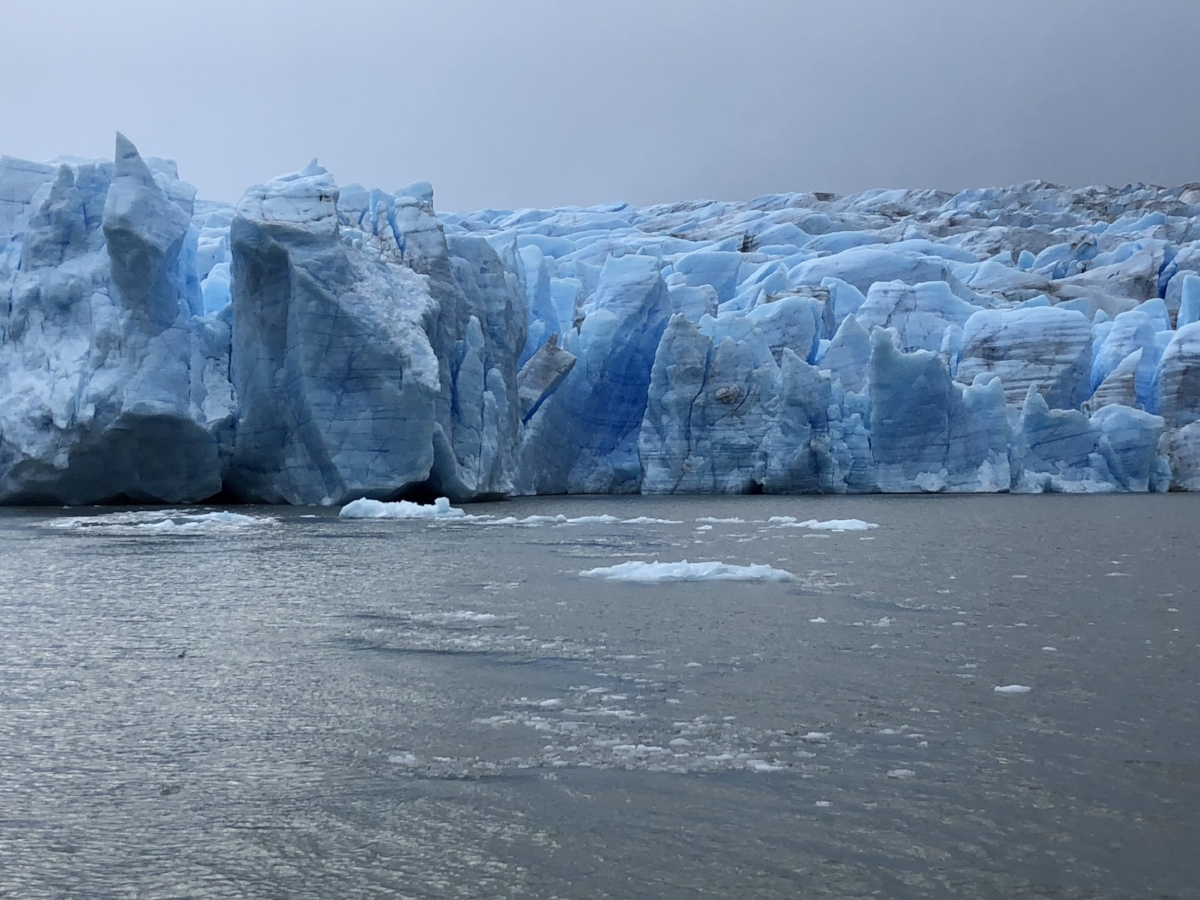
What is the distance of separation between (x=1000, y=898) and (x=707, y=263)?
95.8ft

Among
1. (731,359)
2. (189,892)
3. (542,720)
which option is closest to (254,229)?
(731,359)

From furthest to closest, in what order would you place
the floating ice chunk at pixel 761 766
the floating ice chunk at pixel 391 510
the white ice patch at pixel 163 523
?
the floating ice chunk at pixel 391 510
the white ice patch at pixel 163 523
the floating ice chunk at pixel 761 766

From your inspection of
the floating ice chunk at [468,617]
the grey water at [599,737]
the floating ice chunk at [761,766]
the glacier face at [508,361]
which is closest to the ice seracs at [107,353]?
the glacier face at [508,361]

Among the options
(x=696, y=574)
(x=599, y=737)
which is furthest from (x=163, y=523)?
(x=599, y=737)

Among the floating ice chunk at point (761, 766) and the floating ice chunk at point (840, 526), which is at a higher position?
the floating ice chunk at point (840, 526)

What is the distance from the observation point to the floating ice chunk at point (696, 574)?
8844mm

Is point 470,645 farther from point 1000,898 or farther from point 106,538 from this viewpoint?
point 106,538

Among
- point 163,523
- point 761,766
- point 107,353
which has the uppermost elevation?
point 107,353

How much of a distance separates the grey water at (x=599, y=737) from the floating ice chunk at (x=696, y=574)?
19cm

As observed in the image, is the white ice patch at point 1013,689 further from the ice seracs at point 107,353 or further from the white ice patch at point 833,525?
the ice seracs at point 107,353

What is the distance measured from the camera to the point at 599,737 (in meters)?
4.34

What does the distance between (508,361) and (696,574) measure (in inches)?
529

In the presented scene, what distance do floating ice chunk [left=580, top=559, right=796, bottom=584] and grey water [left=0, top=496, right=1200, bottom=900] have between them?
193 mm

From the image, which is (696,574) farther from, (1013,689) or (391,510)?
(391,510)
